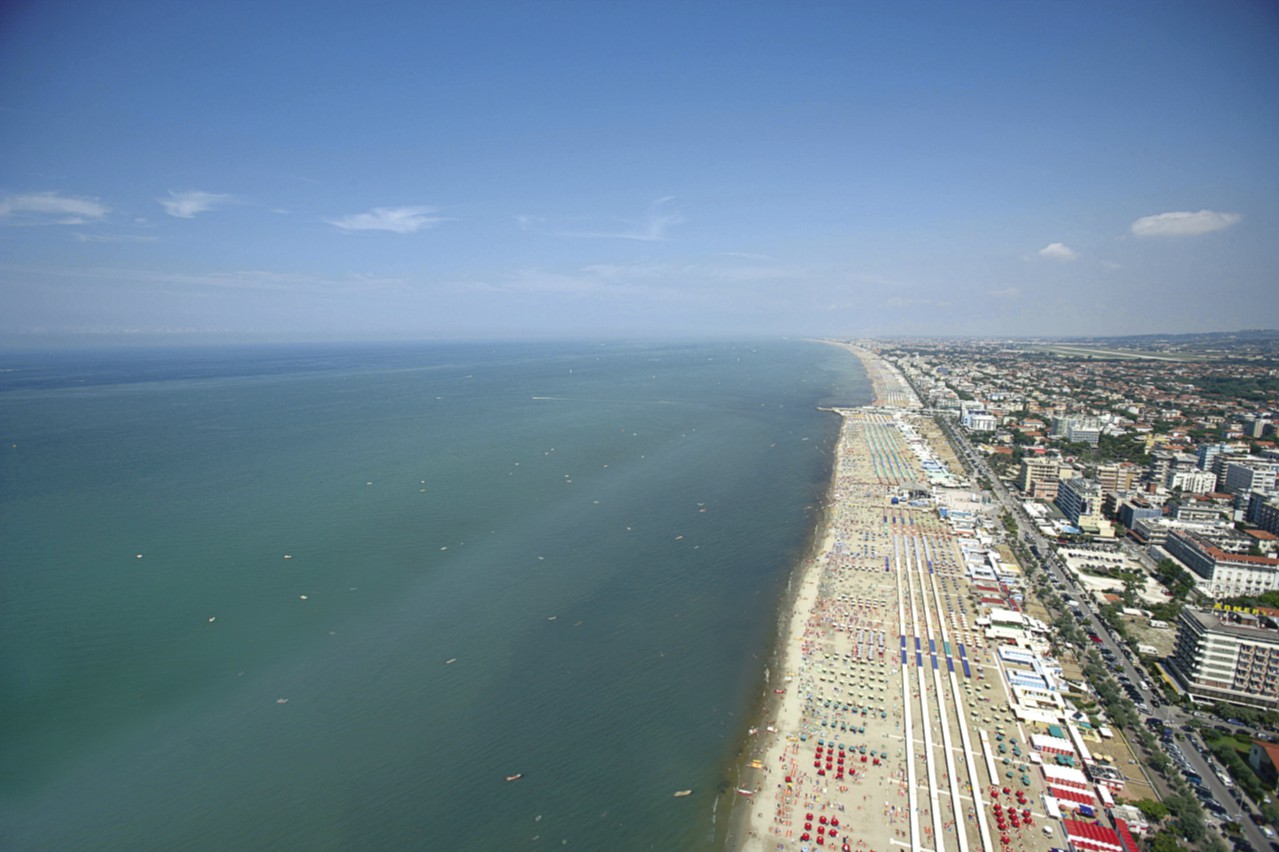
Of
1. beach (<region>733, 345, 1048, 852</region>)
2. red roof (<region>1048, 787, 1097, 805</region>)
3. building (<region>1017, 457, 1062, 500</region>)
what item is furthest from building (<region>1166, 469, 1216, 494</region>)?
red roof (<region>1048, 787, 1097, 805</region>)

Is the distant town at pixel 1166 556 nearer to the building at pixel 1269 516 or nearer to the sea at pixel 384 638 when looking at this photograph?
the building at pixel 1269 516

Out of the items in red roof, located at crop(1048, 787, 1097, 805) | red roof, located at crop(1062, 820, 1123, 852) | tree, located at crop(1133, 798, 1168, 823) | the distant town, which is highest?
the distant town

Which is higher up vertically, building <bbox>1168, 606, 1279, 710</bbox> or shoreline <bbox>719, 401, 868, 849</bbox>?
building <bbox>1168, 606, 1279, 710</bbox>

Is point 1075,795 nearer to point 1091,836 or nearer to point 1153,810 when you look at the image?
point 1091,836

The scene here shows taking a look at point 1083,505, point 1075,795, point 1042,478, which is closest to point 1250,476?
point 1042,478

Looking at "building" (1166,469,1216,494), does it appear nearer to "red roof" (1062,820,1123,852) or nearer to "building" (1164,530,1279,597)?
"building" (1164,530,1279,597)

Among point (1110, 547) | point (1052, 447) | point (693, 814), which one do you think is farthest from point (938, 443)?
point (693, 814)
